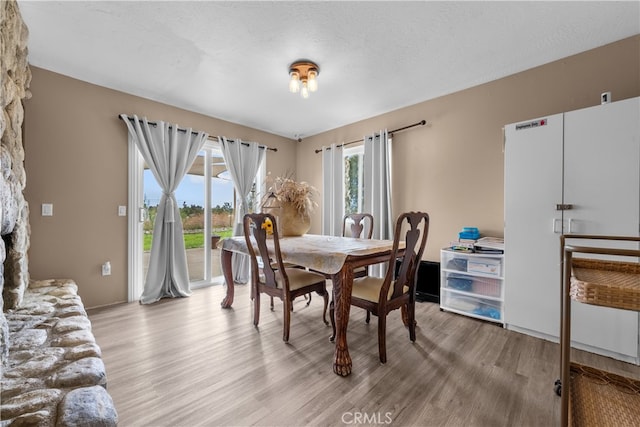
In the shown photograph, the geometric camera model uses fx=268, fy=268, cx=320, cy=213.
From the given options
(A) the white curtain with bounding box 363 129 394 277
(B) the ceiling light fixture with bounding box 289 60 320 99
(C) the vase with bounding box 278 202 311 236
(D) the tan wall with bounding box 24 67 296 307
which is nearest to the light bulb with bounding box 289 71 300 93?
(B) the ceiling light fixture with bounding box 289 60 320 99

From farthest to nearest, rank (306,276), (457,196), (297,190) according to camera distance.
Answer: (457,196), (297,190), (306,276)

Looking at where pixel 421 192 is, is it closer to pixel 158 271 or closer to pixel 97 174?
pixel 158 271

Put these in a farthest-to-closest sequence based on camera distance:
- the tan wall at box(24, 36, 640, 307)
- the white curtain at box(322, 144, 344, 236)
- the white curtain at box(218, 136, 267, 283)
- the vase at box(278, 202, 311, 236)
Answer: the white curtain at box(322, 144, 344, 236) < the white curtain at box(218, 136, 267, 283) < the vase at box(278, 202, 311, 236) < the tan wall at box(24, 36, 640, 307)

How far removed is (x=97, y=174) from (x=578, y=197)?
4.36m

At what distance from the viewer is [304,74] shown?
2.52 meters

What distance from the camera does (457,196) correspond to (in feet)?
9.89

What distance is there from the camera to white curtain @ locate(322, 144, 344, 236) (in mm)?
4113

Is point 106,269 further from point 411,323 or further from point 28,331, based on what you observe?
point 411,323

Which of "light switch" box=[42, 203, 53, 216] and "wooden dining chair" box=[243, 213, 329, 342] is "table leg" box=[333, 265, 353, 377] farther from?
"light switch" box=[42, 203, 53, 216]

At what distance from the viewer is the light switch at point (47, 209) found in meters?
2.53

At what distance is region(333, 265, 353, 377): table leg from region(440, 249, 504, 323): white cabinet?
1.43m

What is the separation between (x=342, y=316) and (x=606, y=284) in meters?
1.31

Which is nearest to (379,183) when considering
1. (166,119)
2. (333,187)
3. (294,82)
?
(333,187)

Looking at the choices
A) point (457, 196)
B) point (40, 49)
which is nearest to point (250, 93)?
point (40, 49)
